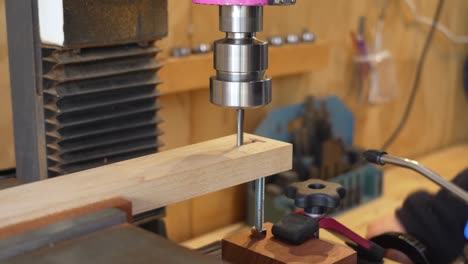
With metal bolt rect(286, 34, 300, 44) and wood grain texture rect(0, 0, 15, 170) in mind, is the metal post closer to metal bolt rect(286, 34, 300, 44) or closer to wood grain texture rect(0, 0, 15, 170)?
wood grain texture rect(0, 0, 15, 170)

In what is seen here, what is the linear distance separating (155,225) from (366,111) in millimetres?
1053

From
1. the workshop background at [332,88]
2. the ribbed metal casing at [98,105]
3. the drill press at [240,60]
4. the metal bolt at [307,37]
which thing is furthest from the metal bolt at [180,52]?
the drill press at [240,60]

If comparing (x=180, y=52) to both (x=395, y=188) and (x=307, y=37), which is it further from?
(x=395, y=188)

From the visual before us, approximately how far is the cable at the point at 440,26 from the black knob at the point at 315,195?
1.18m

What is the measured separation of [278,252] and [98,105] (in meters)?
0.22

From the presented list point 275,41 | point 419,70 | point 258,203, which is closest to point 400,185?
point 419,70

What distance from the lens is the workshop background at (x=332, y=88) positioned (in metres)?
1.26

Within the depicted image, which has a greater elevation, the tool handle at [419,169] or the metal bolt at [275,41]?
the metal bolt at [275,41]

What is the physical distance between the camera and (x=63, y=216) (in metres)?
0.51

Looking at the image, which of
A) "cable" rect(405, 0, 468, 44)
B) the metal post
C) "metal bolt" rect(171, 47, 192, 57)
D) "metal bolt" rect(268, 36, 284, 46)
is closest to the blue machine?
"metal bolt" rect(268, 36, 284, 46)

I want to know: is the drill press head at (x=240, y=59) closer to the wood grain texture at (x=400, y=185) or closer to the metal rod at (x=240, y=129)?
the metal rod at (x=240, y=129)

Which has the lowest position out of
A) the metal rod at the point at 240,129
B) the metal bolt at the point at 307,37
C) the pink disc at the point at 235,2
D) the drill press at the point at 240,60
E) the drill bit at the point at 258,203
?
the drill bit at the point at 258,203

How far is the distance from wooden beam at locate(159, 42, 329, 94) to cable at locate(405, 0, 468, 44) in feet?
1.25

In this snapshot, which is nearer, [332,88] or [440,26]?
[332,88]
